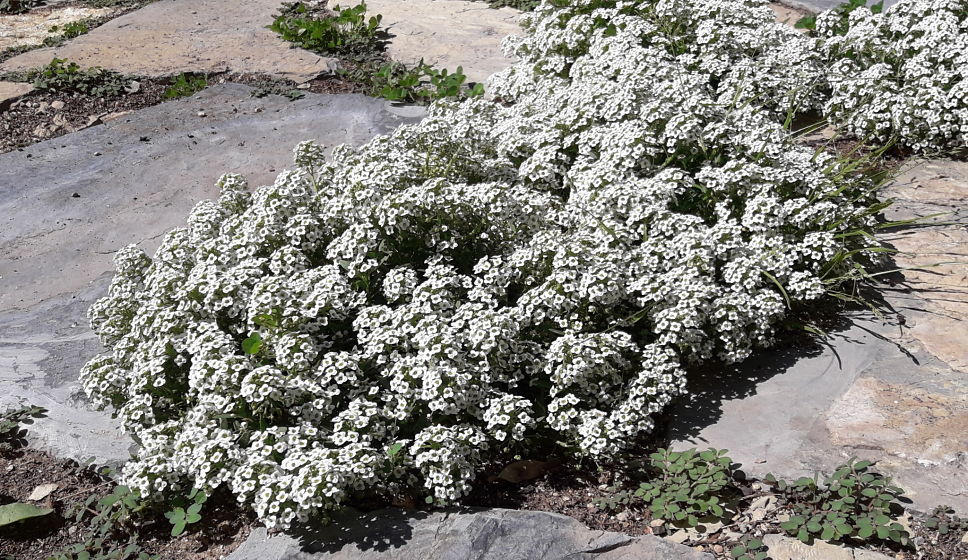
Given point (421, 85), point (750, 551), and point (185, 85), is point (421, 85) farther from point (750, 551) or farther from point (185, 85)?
point (750, 551)

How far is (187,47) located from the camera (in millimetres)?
9242

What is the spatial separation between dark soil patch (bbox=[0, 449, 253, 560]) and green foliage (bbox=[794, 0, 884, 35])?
607 centimetres

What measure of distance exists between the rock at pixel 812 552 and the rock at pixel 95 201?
3180mm

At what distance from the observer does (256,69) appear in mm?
8703

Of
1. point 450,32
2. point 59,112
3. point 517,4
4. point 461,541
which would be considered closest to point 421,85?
point 450,32

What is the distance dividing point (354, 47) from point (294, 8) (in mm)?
A: 1586

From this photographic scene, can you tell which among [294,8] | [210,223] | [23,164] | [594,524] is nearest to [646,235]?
[594,524]

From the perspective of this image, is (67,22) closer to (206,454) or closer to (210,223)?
(210,223)

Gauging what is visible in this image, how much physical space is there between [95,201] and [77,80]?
7.68 ft

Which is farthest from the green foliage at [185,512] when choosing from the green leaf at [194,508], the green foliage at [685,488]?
the green foliage at [685,488]

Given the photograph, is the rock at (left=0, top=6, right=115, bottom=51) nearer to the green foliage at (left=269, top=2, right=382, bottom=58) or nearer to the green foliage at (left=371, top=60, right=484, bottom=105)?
the green foliage at (left=269, top=2, right=382, bottom=58)

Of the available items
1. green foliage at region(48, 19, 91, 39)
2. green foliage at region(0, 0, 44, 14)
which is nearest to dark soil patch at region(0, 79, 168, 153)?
green foliage at region(48, 19, 91, 39)

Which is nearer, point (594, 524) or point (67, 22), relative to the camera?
point (594, 524)

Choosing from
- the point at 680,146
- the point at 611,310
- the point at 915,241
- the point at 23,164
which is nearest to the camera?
the point at 611,310
